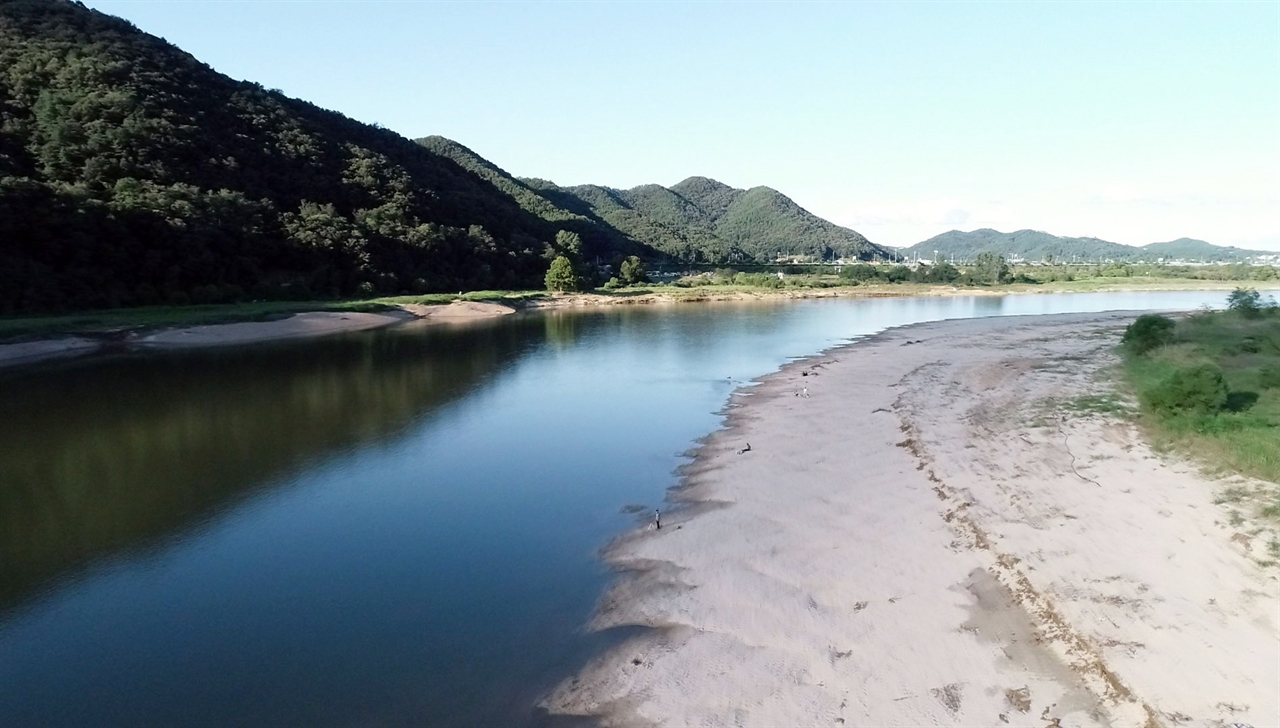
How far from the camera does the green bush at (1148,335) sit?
25047 millimetres

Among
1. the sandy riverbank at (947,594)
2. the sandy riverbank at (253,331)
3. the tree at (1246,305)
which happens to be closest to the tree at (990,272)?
the tree at (1246,305)

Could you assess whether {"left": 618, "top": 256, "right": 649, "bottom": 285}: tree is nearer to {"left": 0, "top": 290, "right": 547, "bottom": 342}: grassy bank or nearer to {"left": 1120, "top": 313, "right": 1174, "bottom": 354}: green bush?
{"left": 0, "top": 290, "right": 547, "bottom": 342}: grassy bank

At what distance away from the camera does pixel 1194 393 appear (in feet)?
46.9

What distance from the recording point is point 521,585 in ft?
32.6

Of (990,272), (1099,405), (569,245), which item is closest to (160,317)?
(1099,405)

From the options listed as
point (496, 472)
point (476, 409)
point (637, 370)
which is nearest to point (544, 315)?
point (637, 370)

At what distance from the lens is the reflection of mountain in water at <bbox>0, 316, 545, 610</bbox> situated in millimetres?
12453

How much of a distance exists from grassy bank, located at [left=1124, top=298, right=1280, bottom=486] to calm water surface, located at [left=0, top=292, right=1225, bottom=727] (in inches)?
389

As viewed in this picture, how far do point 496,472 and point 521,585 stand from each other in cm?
608

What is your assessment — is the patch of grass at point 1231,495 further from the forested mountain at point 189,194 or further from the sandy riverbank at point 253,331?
the forested mountain at point 189,194

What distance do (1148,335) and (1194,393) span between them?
530 inches

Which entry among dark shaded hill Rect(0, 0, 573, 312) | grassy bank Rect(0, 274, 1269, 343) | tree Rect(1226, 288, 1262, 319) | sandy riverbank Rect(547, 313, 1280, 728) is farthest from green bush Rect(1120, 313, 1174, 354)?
dark shaded hill Rect(0, 0, 573, 312)

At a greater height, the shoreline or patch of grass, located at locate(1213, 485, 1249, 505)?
the shoreline

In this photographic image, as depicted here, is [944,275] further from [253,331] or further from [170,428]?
[170,428]
